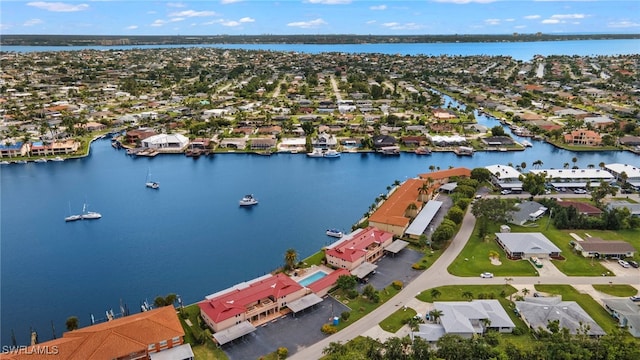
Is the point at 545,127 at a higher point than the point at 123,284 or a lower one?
higher

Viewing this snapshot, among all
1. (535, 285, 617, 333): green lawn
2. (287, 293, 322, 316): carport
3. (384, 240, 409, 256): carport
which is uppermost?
(384, 240, 409, 256): carport

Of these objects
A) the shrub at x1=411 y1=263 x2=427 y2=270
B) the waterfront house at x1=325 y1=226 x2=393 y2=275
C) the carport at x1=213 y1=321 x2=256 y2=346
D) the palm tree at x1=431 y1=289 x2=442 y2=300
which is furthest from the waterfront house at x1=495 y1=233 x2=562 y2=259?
the carport at x1=213 y1=321 x2=256 y2=346

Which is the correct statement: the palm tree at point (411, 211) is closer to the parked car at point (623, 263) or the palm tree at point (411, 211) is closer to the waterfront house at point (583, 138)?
the parked car at point (623, 263)

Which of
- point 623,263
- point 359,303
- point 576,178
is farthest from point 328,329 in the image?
point 576,178

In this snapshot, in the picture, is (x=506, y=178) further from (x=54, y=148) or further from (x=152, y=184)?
(x=54, y=148)

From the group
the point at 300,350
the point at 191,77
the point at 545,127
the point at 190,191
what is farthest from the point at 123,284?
the point at 191,77

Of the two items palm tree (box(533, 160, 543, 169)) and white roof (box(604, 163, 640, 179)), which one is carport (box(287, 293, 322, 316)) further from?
white roof (box(604, 163, 640, 179))

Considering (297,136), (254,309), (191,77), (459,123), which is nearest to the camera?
(254,309)

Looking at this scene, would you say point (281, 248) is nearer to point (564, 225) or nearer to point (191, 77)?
point (564, 225)
